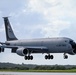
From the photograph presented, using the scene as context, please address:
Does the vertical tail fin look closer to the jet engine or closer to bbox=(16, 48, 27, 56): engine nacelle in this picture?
bbox=(16, 48, 27, 56): engine nacelle

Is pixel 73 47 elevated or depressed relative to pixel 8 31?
depressed

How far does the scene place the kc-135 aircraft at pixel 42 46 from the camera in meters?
116

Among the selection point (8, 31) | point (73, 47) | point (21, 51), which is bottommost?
point (21, 51)

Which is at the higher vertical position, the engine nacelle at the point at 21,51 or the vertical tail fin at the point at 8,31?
the vertical tail fin at the point at 8,31

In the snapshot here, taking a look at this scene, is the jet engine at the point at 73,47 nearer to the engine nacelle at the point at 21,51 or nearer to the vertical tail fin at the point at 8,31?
the engine nacelle at the point at 21,51

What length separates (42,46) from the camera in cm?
12162

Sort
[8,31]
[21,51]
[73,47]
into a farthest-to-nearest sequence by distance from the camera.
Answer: [8,31], [21,51], [73,47]

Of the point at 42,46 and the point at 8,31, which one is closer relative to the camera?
the point at 42,46

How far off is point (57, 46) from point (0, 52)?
14.7m

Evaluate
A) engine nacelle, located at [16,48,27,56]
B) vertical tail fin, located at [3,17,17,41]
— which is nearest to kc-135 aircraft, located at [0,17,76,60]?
engine nacelle, located at [16,48,27,56]

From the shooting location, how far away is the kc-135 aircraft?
381 feet


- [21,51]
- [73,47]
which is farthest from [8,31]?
[73,47]

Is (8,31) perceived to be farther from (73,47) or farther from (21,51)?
(73,47)

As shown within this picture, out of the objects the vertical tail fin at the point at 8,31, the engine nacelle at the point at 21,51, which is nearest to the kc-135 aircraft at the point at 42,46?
the engine nacelle at the point at 21,51
